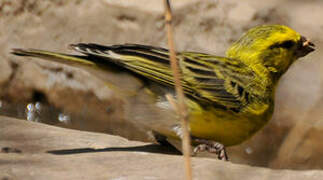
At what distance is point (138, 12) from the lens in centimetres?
760

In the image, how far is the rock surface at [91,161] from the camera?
13.2ft

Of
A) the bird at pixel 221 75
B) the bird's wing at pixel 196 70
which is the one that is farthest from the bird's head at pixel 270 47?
the bird's wing at pixel 196 70

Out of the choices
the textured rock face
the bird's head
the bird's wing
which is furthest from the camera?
the textured rock face

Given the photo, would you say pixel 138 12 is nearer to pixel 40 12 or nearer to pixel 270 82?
pixel 40 12

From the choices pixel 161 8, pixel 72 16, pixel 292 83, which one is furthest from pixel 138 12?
pixel 292 83

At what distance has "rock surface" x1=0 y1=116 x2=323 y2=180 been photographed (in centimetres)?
402

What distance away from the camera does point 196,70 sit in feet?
17.8

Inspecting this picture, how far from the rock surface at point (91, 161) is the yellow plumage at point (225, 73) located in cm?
47

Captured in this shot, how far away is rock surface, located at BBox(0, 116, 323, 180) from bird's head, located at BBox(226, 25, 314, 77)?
1.22 meters

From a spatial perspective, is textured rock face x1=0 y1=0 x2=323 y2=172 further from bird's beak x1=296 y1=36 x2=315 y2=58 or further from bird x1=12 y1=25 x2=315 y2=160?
bird x1=12 y1=25 x2=315 y2=160

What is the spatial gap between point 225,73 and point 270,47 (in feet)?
1.89

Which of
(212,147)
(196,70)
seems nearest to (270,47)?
(196,70)

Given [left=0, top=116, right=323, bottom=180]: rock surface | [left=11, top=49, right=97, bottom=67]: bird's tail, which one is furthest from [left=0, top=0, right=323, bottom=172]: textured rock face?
[left=11, top=49, right=97, bottom=67]: bird's tail

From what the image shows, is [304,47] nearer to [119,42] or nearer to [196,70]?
[196,70]
